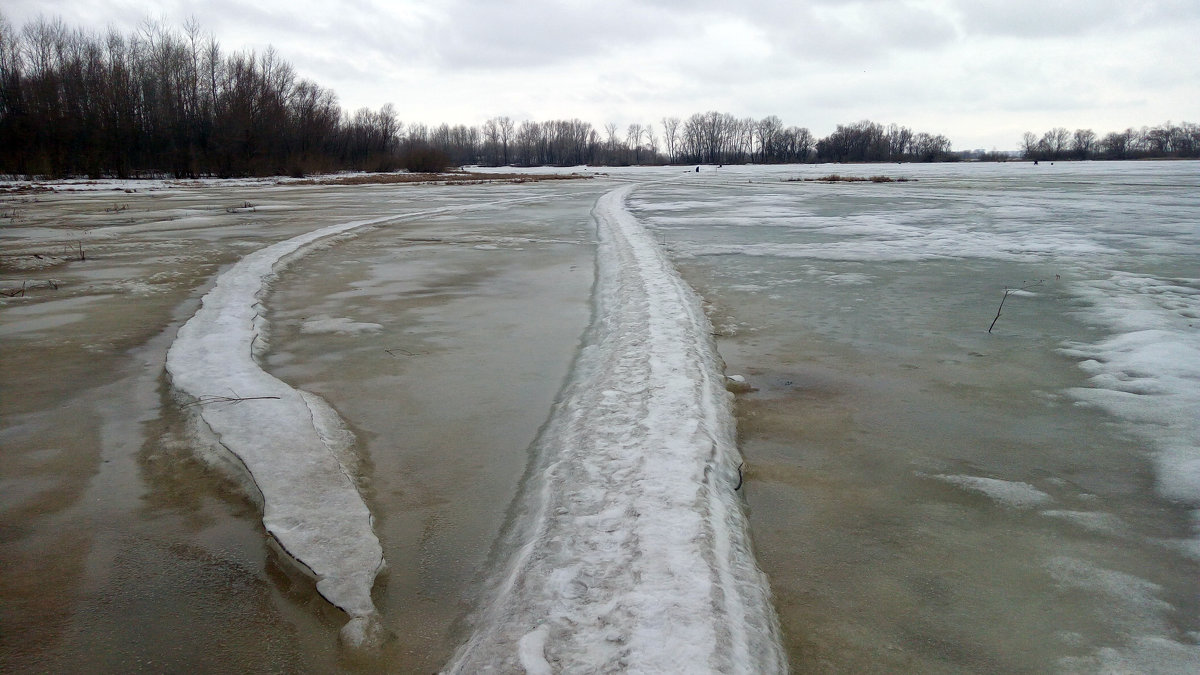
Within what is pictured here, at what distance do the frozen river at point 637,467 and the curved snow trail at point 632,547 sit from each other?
0.02m

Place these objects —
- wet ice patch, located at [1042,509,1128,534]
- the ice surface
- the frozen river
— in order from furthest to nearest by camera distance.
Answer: the ice surface, wet ice patch, located at [1042,509,1128,534], the frozen river

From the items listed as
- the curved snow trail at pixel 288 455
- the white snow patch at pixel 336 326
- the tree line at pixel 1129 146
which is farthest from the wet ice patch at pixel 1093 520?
the tree line at pixel 1129 146

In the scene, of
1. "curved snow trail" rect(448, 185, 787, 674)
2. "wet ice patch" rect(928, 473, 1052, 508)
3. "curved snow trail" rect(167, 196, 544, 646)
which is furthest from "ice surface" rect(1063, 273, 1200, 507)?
"curved snow trail" rect(167, 196, 544, 646)

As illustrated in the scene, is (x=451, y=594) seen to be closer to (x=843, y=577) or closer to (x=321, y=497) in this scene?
(x=321, y=497)

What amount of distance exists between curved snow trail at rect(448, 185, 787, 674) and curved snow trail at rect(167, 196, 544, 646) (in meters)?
0.43

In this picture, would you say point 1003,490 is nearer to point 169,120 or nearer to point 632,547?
point 632,547

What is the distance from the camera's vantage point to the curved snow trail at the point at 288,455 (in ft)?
6.61

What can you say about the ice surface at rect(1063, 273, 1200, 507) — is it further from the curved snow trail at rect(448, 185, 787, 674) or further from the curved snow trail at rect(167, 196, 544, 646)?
the curved snow trail at rect(167, 196, 544, 646)

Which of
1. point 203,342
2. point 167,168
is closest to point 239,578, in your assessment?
point 203,342

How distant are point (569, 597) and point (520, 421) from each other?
152cm

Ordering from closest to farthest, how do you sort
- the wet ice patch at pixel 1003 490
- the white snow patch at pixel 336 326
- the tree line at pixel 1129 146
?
1. the wet ice patch at pixel 1003 490
2. the white snow patch at pixel 336 326
3. the tree line at pixel 1129 146

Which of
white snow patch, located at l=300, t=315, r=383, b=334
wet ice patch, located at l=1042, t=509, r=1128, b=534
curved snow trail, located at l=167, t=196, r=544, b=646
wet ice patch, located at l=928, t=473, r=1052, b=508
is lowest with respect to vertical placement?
wet ice patch, located at l=1042, t=509, r=1128, b=534

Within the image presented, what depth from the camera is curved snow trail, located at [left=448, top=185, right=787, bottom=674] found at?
5.47ft

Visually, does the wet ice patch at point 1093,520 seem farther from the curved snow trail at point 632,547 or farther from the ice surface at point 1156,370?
the curved snow trail at point 632,547
